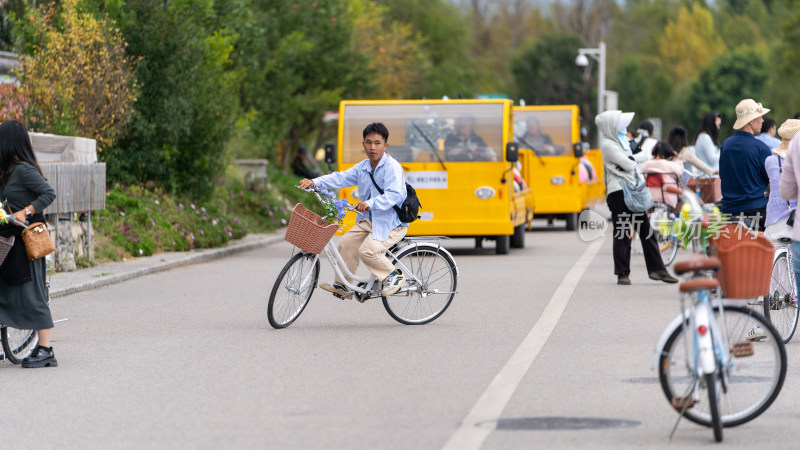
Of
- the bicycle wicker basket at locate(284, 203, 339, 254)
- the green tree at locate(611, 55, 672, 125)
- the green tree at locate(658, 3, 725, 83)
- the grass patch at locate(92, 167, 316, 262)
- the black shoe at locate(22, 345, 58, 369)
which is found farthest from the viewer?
the green tree at locate(658, 3, 725, 83)

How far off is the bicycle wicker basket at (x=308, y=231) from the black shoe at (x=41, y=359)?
227 centimetres

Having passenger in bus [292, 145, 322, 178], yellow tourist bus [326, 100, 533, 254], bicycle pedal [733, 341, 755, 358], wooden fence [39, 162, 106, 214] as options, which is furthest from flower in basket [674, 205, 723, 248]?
passenger in bus [292, 145, 322, 178]

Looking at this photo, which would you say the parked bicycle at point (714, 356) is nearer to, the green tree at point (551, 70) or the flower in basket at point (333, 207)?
the flower in basket at point (333, 207)

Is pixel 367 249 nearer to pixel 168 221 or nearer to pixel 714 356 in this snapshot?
pixel 714 356

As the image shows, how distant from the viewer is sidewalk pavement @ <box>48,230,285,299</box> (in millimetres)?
14844

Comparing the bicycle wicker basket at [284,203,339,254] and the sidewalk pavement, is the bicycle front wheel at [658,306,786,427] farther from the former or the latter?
the sidewalk pavement

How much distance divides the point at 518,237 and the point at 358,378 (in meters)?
13.2

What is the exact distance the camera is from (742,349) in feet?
22.3

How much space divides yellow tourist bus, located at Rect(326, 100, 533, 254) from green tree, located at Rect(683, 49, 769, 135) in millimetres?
76340

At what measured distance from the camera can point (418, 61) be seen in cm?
5456

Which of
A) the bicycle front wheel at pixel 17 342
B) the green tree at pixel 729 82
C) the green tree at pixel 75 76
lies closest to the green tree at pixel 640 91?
the green tree at pixel 729 82

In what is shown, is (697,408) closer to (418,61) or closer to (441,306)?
(441,306)

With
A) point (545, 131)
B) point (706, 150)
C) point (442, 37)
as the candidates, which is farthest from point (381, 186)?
point (442, 37)

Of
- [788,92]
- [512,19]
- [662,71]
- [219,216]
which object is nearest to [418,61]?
[219,216]
